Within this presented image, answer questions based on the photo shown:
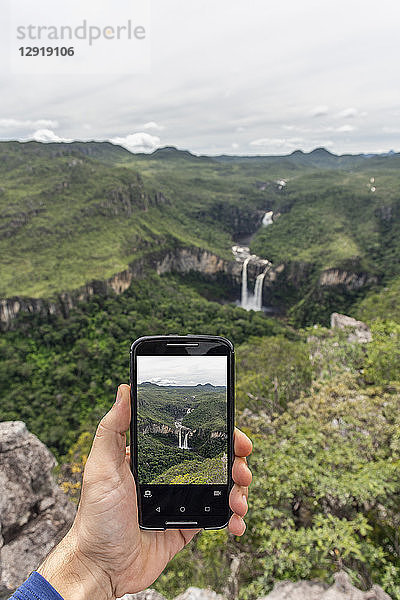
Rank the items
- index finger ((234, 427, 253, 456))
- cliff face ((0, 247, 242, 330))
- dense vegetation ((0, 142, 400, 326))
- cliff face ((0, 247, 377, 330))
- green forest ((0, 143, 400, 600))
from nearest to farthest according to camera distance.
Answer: index finger ((234, 427, 253, 456)) → green forest ((0, 143, 400, 600)) → cliff face ((0, 247, 242, 330)) → cliff face ((0, 247, 377, 330)) → dense vegetation ((0, 142, 400, 326))

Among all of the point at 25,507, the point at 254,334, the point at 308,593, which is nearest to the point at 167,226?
the point at 254,334

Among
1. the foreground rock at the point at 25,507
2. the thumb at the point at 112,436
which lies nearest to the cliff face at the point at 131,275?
the foreground rock at the point at 25,507

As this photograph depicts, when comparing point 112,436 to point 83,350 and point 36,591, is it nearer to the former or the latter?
point 36,591

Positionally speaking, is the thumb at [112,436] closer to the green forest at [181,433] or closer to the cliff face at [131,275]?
the green forest at [181,433]

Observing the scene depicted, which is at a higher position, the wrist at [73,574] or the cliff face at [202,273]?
the wrist at [73,574]

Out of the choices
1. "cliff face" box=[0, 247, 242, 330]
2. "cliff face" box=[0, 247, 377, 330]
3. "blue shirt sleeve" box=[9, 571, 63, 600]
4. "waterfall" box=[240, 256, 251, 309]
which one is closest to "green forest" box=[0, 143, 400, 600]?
"cliff face" box=[0, 247, 377, 330]

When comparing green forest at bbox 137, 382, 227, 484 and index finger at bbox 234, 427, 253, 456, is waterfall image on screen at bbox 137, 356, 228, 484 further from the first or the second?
index finger at bbox 234, 427, 253, 456
